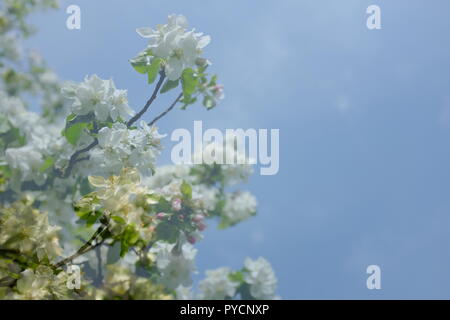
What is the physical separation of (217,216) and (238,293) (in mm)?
807

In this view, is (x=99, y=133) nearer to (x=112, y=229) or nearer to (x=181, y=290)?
(x=112, y=229)

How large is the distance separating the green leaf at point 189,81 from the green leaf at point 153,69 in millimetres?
172

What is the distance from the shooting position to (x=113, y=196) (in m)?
1.55

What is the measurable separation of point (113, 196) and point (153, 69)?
1157mm

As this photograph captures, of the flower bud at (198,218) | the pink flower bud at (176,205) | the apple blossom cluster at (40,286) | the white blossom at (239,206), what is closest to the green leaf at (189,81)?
the pink flower bud at (176,205)

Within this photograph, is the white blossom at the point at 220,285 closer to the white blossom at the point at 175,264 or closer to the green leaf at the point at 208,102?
the white blossom at the point at 175,264

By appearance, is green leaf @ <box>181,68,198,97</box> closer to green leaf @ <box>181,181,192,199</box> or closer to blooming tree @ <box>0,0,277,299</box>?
blooming tree @ <box>0,0,277,299</box>

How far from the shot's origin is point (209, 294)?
13.5 ft

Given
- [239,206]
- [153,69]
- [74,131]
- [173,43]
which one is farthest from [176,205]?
[239,206]

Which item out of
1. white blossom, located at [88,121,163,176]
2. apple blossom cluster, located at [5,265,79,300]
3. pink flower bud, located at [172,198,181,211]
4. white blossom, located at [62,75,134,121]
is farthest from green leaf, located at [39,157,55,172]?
apple blossom cluster, located at [5,265,79,300]

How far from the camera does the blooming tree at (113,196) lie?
1.58 meters

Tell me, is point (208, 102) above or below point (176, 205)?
above

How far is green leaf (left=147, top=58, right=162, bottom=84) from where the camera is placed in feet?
8.26

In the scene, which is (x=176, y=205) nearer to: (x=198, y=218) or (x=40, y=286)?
(x=198, y=218)
